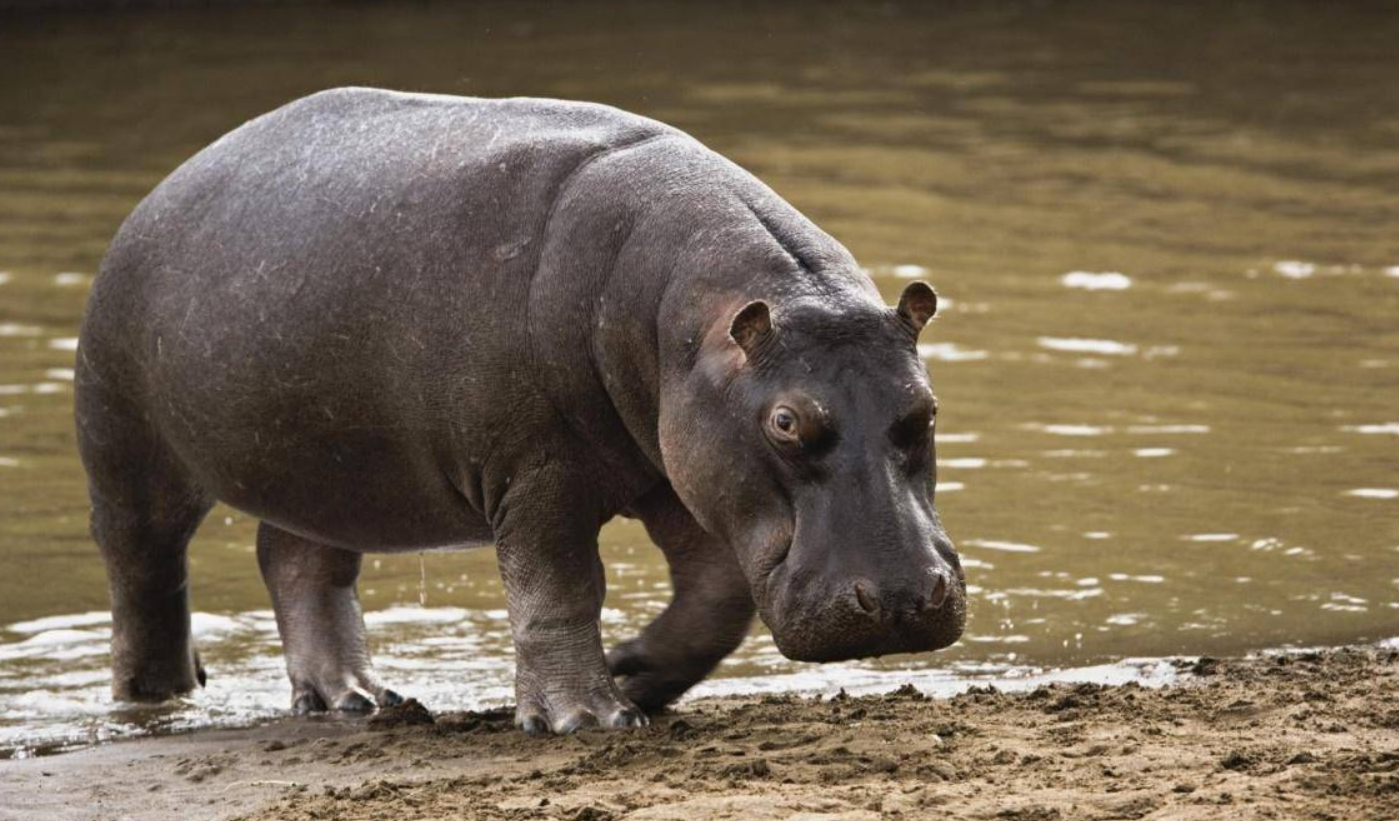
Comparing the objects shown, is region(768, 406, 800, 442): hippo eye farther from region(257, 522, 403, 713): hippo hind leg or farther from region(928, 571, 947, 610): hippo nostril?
region(257, 522, 403, 713): hippo hind leg

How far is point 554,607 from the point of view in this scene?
570 cm

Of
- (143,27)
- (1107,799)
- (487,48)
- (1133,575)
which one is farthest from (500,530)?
(143,27)

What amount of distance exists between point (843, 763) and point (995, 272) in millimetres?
7780

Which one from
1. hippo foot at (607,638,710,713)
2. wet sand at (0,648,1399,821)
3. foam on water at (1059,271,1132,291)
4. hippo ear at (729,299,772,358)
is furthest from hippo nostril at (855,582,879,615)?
foam on water at (1059,271,1132,291)

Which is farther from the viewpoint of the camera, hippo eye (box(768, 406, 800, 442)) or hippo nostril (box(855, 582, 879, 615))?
hippo eye (box(768, 406, 800, 442))

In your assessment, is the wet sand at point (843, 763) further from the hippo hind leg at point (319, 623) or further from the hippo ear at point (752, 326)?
the hippo ear at point (752, 326)

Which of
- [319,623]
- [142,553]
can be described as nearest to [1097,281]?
[319,623]

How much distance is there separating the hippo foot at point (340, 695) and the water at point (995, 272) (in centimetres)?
14

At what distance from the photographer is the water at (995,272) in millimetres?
7266

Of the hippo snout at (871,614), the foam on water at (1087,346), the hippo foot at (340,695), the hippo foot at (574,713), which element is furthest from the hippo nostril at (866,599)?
the foam on water at (1087,346)

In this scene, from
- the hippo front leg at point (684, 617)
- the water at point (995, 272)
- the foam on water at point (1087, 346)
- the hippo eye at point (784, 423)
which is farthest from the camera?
the foam on water at point (1087, 346)

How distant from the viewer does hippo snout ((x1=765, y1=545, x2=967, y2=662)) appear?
15.8 ft

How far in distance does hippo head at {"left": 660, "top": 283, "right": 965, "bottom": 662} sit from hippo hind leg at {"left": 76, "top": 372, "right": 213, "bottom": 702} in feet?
6.80

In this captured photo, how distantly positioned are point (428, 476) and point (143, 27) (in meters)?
19.8
